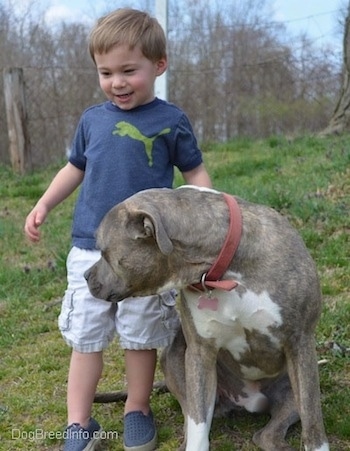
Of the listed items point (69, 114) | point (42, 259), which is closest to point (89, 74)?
point (69, 114)

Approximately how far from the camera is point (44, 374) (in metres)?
4.32

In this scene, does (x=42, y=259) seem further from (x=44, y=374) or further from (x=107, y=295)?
(x=107, y=295)

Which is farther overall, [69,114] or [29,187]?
[69,114]

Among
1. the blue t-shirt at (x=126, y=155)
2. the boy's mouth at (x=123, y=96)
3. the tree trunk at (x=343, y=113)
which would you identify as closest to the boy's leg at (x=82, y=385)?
→ the blue t-shirt at (x=126, y=155)

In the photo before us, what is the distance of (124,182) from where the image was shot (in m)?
3.41

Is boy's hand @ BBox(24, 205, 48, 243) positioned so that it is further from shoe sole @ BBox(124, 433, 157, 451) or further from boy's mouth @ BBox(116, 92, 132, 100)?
shoe sole @ BBox(124, 433, 157, 451)

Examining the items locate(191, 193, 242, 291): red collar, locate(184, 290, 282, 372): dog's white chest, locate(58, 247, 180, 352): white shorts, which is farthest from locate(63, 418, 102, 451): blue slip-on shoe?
locate(191, 193, 242, 291): red collar

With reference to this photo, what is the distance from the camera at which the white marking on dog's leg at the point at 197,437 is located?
3096 millimetres

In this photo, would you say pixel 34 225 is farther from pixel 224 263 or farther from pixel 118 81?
pixel 224 263

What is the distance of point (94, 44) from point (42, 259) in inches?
142

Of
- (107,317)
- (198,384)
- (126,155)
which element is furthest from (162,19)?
(198,384)

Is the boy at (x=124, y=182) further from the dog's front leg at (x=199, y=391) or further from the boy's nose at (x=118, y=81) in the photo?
the dog's front leg at (x=199, y=391)

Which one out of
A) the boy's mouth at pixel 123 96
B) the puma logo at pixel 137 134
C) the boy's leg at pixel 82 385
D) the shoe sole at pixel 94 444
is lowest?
the shoe sole at pixel 94 444

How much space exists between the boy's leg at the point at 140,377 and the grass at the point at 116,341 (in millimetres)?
160
